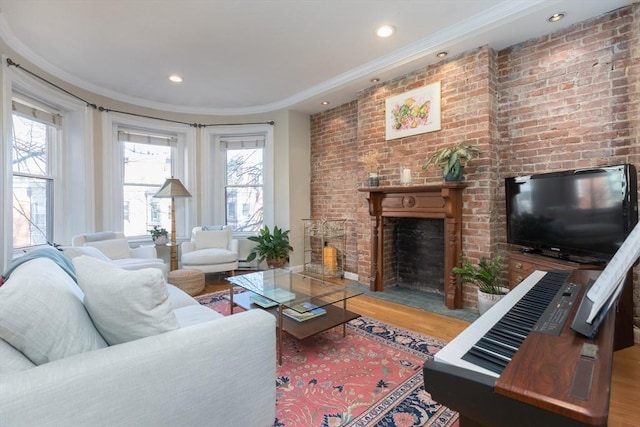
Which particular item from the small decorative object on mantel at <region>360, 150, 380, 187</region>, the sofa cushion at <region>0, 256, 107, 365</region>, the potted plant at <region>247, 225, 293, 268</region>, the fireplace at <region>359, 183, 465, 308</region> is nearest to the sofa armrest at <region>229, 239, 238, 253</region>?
the potted plant at <region>247, 225, 293, 268</region>

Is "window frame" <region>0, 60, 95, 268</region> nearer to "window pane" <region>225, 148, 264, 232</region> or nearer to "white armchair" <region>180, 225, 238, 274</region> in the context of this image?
"white armchair" <region>180, 225, 238, 274</region>

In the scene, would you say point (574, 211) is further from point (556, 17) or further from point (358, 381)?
point (358, 381)

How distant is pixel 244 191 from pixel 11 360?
439cm

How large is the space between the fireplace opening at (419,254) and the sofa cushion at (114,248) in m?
3.42

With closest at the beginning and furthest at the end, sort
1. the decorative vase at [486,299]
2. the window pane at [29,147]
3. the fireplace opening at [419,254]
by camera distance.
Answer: the decorative vase at [486,299] < the window pane at [29,147] < the fireplace opening at [419,254]

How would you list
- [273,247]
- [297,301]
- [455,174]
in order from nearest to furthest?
[297,301] → [455,174] → [273,247]

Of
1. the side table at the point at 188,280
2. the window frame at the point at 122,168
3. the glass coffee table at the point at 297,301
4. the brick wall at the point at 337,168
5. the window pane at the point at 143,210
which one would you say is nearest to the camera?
the glass coffee table at the point at 297,301

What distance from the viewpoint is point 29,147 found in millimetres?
3326

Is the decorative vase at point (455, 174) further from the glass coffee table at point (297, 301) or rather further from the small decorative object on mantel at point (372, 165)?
the glass coffee table at point (297, 301)

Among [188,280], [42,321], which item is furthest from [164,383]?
[188,280]

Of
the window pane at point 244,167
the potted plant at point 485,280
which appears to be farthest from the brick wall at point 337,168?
the potted plant at point 485,280

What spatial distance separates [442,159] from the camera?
9.55ft

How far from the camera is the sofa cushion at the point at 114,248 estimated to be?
11.3 ft

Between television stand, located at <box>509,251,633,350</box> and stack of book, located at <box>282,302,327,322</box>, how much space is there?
5.58 feet
